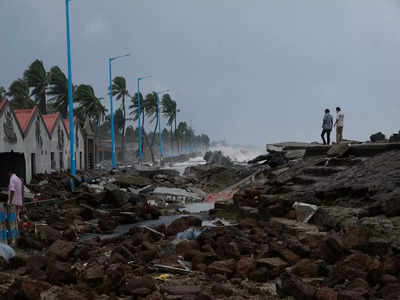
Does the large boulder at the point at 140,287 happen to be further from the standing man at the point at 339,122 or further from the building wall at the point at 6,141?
the building wall at the point at 6,141

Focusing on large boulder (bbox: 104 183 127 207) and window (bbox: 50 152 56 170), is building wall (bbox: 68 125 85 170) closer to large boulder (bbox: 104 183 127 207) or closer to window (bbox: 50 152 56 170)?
window (bbox: 50 152 56 170)

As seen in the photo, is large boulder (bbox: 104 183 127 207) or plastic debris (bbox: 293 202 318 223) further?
large boulder (bbox: 104 183 127 207)

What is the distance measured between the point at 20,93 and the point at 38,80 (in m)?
3.72

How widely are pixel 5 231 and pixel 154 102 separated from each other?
78665 millimetres

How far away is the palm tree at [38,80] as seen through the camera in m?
56.1

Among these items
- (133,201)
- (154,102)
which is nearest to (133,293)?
(133,201)

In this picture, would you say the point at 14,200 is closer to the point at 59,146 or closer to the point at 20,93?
the point at 59,146

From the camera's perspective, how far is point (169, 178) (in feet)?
100

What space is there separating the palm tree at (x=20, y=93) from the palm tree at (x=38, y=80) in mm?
1644

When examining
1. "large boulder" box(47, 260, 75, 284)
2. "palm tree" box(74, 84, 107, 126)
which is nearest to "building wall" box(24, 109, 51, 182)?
"large boulder" box(47, 260, 75, 284)

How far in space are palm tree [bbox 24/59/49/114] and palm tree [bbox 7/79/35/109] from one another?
1.64 metres

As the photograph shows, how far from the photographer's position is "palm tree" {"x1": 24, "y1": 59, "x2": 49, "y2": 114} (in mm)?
56125

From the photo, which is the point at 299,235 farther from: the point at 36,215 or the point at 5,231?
the point at 36,215

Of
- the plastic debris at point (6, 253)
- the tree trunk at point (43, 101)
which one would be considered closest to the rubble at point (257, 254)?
the plastic debris at point (6, 253)
